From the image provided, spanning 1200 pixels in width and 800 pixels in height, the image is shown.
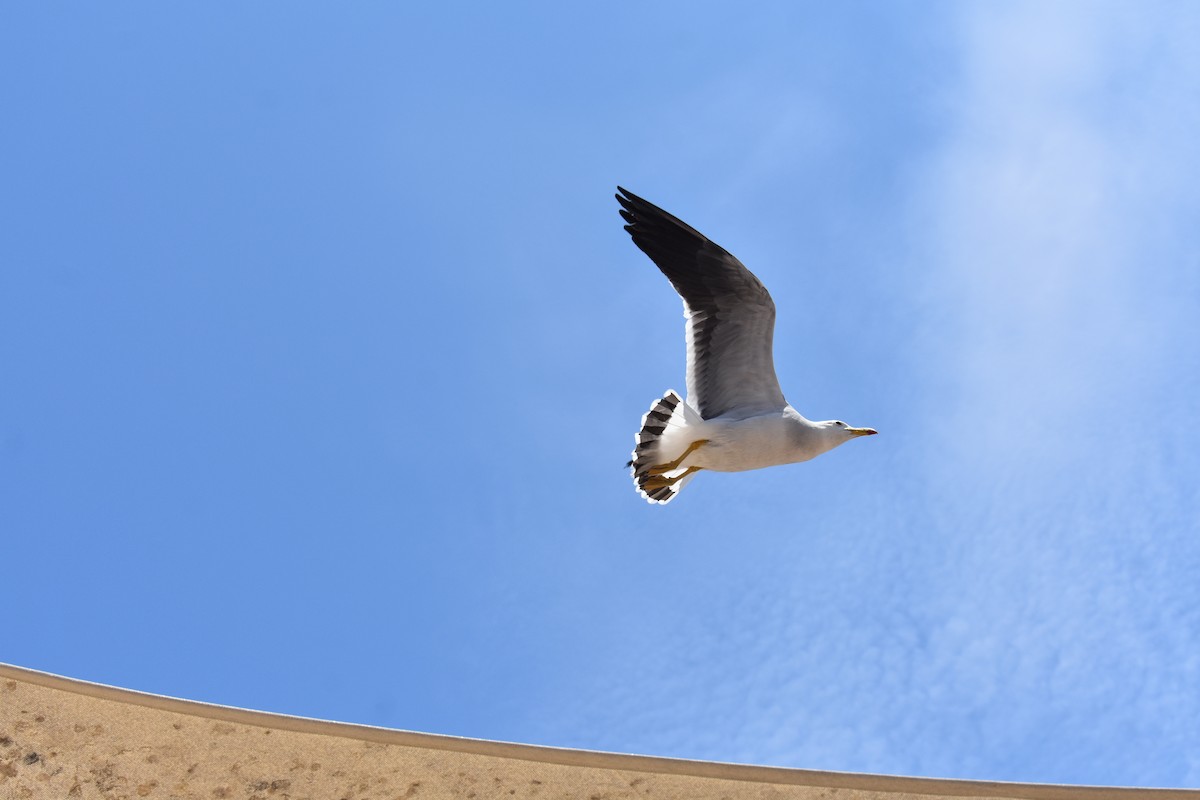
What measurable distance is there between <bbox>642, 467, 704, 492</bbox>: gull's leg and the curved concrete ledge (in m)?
1.47

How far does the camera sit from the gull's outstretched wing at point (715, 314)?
596cm

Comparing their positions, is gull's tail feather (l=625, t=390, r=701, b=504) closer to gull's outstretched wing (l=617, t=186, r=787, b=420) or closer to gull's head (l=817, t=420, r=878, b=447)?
gull's outstretched wing (l=617, t=186, r=787, b=420)

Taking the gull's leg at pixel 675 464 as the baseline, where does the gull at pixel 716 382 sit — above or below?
above

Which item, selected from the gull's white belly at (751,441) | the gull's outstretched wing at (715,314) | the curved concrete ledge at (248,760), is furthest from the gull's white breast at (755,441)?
the curved concrete ledge at (248,760)

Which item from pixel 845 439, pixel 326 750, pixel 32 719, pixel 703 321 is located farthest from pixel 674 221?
pixel 32 719

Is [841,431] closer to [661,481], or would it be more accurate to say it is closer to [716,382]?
[716,382]

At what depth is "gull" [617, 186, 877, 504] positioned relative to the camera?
5973 millimetres

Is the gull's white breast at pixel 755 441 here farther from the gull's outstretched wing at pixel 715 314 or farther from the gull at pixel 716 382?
the gull's outstretched wing at pixel 715 314

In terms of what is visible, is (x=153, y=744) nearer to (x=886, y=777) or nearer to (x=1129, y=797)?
(x=886, y=777)

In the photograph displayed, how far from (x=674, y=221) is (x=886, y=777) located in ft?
10.1

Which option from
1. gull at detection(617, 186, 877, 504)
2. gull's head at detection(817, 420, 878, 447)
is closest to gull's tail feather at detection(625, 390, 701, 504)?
gull at detection(617, 186, 877, 504)

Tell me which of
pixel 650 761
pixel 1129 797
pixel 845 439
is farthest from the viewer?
pixel 845 439

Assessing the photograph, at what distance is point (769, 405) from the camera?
621cm

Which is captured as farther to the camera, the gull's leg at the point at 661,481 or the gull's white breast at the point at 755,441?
the gull's leg at the point at 661,481
